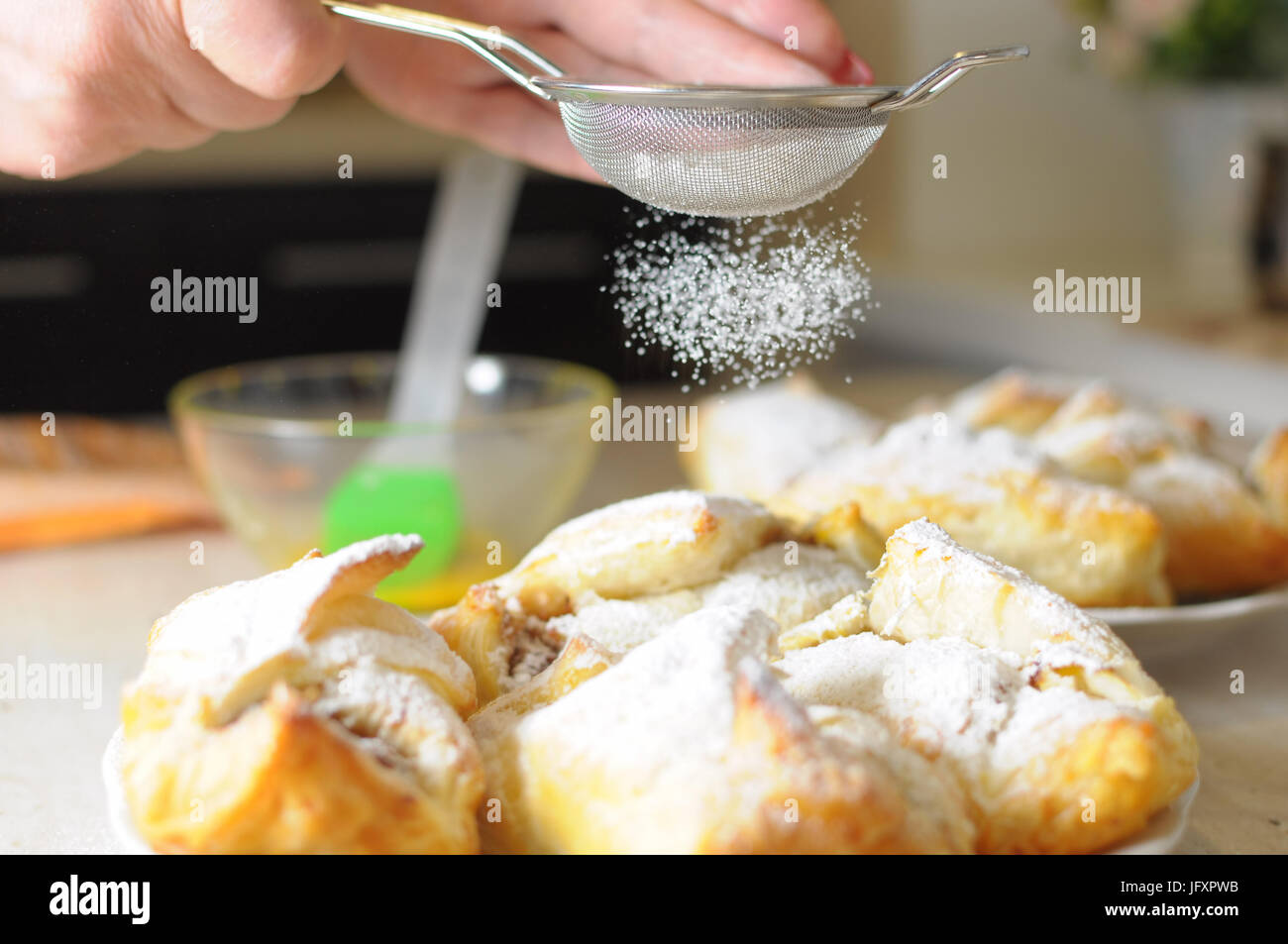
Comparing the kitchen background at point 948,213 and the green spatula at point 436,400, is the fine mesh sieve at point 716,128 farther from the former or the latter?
the kitchen background at point 948,213

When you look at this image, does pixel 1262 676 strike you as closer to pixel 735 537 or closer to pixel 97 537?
pixel 735 537

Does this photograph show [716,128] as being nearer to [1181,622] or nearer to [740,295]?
[740,295]

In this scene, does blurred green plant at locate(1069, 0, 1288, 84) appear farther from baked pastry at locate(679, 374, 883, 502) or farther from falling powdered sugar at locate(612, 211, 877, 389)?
falling powdered sugar at locate(612, 211, 877, 389)

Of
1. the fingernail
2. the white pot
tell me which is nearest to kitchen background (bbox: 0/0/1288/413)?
the white pot

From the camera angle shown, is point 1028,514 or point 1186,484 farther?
point 1186,484

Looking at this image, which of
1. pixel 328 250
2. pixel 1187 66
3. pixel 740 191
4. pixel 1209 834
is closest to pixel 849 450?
pixel 740 191

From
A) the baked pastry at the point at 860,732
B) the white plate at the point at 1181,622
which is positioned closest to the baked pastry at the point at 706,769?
the baked pastry at the point at 860,732

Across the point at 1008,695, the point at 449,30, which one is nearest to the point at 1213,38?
the point at 449,30
